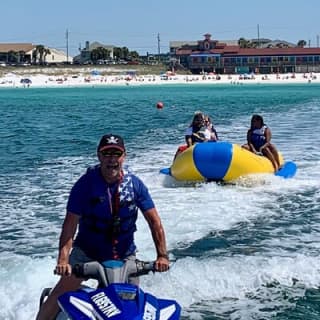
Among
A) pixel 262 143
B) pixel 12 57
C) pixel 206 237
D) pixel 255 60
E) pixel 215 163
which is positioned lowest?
pixel 206 237

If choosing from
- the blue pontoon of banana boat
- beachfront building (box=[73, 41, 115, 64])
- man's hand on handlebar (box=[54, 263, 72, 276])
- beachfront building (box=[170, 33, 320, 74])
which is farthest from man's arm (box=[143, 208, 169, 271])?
beachfront building (box=[73, 41, 115, 64])

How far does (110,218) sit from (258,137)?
7836mm

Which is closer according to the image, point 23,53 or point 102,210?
point 102,210

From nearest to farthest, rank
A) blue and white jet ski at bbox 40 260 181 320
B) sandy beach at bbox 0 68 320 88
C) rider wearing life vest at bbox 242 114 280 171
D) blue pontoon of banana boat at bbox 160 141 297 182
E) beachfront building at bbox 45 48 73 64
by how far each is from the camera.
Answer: blue and white jet ski at bbox 40 260 181 320
blue pontoon of banana boat at bbox 160 141 297 182
rider wearing life vest at bbox 242 114 280 171
sandy beach at bbox 0 68 320 88
beachfront building at bbox 45 48 73 64

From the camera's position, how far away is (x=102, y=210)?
399cm

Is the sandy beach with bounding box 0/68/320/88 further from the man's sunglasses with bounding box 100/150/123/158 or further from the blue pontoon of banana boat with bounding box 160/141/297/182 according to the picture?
the man's sunglasses with bounding box 100/150/123/158

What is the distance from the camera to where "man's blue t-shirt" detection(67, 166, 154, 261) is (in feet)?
13.0

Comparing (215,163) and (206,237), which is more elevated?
(215,163)

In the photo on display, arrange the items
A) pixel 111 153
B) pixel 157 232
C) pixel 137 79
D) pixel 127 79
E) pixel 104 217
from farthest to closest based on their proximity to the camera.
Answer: pixel 137 79
pixel 127 79
pixel 157 232
pixel 104 217
pixel 111 153

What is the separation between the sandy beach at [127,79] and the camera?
317 feet

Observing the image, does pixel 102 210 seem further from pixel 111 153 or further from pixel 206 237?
pixel 206 237

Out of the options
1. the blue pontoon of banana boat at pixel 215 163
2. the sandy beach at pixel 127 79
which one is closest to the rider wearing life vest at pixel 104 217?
the blue pontoon of banana boat at pixel 215 163

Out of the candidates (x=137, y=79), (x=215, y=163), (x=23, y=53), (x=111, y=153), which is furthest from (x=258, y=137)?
(x=23, y=53)

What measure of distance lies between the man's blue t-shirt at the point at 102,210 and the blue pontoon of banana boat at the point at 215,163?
673 centimetres
